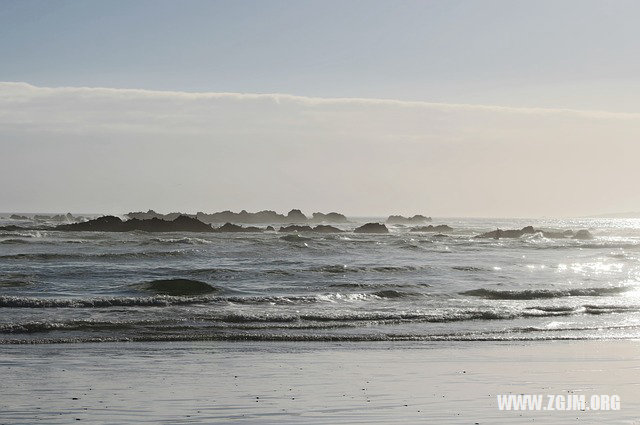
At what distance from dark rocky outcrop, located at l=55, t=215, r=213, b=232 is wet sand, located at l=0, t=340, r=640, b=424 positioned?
52339 millimetres

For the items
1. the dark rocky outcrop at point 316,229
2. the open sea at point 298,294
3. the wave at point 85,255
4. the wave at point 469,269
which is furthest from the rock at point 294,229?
the wave at point 469,269

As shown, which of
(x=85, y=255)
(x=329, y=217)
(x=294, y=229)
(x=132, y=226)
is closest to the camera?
(x=85, y=255)

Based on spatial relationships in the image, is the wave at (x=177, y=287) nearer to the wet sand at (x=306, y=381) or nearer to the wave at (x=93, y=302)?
the wave at (x=93, y=302)

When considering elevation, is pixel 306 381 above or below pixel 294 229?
below

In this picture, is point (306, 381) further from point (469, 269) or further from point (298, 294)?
point (469, 269)

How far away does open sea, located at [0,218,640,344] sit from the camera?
750 inches

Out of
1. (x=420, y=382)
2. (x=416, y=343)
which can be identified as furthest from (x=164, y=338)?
(x=420, y=382)

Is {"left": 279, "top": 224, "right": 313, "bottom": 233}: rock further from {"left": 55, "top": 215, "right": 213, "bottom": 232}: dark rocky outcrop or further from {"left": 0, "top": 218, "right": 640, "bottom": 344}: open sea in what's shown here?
{"left": 0, "top": 218, "right": 640, "bottom": 344}: open sea

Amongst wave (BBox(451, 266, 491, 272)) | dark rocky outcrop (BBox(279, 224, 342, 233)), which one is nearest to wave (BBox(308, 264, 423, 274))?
wave (BBox(451, 266, 491, 272))

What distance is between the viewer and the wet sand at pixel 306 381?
10422mm

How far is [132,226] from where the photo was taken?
68.1m

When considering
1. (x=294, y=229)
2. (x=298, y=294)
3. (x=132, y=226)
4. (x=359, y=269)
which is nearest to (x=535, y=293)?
(x=298, y=294)

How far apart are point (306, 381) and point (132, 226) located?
57567mm

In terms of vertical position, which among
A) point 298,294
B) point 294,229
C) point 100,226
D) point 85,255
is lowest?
point 298,294
